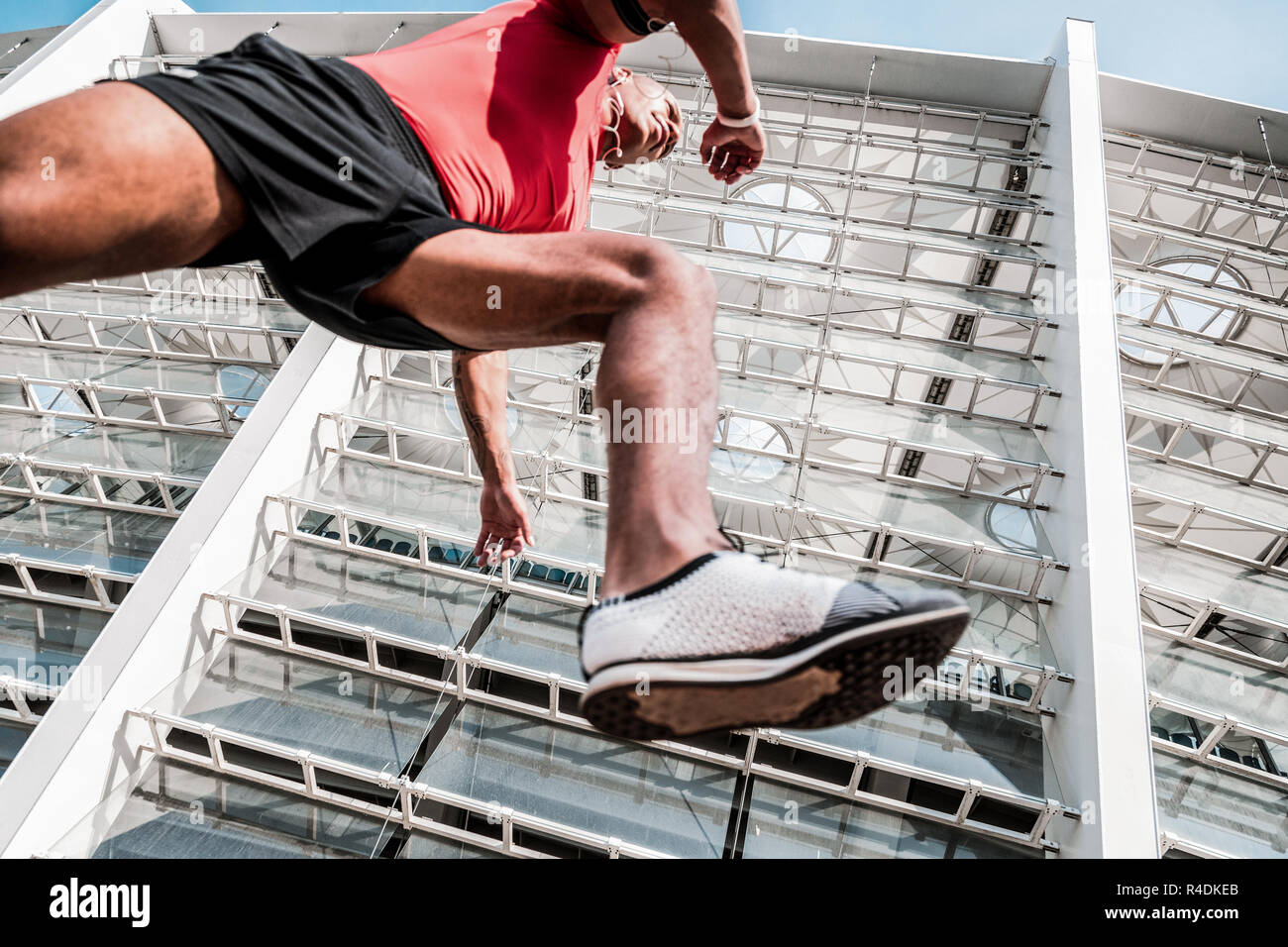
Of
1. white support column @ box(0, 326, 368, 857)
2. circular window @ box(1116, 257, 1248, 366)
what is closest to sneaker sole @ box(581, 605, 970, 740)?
white support column @ box(0, 326, 368, 857)

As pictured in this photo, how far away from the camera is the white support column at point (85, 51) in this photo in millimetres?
6520

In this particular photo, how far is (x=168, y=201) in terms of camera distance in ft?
3.19

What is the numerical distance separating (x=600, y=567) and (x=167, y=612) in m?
2.04

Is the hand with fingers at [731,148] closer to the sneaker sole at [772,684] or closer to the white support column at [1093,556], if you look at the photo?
the sneaker sole at [772,684]

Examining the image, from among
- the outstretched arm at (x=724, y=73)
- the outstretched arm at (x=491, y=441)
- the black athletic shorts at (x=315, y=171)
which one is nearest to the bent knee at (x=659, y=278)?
the black athletic shorts at (x=315, y=171)

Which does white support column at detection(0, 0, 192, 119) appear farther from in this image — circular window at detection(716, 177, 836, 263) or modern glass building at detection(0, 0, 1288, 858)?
circular window at detection(716, 177, 836, 263)

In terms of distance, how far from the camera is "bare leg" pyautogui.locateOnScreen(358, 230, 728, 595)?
0.98 metres

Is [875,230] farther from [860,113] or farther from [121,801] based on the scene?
[121,801]

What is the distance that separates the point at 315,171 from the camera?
1072 millimetres

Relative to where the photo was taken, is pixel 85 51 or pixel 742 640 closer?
pixel 742 640

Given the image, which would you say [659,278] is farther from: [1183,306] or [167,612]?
[1183,306]

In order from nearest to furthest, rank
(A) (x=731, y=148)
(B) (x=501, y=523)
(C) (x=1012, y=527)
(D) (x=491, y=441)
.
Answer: (A) (x=731, y=148)
(D) (x=491, y=441)
(B) (x=501, y=523)
(C) (x=1012, y=527)

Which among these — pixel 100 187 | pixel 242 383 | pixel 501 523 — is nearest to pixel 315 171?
pixel 100 187
